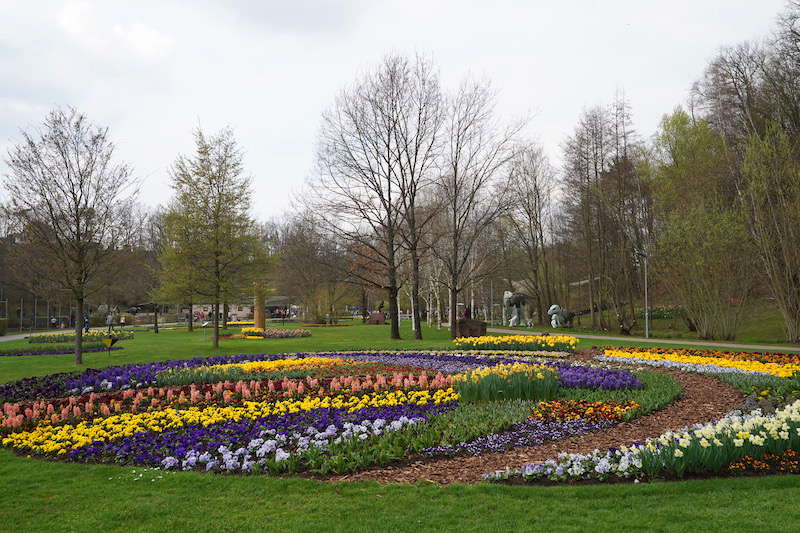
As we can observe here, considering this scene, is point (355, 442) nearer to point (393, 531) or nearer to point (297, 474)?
point (297, 474)

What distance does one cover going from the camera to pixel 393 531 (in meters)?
4.18

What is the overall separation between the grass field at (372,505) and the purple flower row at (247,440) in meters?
0.38

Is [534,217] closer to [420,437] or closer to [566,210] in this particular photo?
[566,210]

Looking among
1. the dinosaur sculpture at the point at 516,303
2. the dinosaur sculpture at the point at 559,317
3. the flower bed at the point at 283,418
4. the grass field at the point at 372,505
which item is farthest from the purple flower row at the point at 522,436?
the dinosaur sculpture at the point at 516,303

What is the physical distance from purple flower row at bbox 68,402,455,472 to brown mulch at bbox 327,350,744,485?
94 cm

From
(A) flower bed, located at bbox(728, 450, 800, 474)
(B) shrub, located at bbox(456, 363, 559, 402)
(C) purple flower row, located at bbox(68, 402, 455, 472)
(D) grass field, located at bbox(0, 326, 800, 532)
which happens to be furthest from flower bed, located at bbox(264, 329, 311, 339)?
(A) flower bed, located at bbox(728, 450, 800, 474)

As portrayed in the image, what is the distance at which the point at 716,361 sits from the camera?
1330 centimetres

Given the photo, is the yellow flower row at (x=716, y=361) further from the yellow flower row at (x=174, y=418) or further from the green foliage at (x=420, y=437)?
→ the yellow flower row at (x=174, y=418)

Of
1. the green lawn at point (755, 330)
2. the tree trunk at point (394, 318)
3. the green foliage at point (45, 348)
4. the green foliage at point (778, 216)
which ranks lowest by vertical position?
the green lawn at point (755, 330)

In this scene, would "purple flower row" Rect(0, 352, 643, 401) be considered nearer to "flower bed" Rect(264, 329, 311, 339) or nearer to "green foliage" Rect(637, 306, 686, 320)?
"flower bed" Rect(264, 329, 311, 339)

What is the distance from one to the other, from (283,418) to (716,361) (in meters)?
11.0

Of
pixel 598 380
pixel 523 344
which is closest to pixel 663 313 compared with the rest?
pixel 523 344

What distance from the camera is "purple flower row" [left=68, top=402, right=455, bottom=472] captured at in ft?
20.0

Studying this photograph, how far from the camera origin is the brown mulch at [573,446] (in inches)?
222
